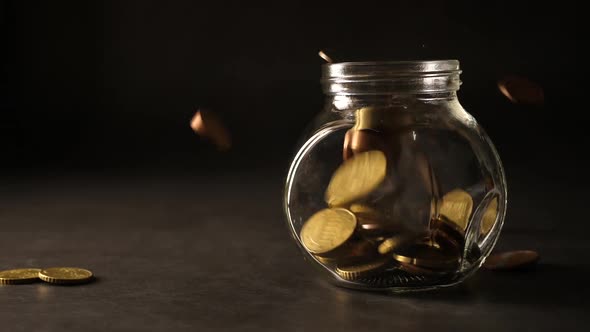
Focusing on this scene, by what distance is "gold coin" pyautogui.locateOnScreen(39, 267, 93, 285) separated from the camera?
1.89m

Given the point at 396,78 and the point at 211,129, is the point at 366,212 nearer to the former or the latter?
the point at 396,78

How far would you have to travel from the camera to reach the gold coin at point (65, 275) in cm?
189

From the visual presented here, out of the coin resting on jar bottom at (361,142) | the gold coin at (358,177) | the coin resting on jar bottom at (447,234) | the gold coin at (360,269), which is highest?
the coin resting on jar bottom at (361,142)

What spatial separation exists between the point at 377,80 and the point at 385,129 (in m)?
0.09

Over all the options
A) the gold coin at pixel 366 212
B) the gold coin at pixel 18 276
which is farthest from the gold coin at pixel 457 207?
the gold coin at pixel 18 276

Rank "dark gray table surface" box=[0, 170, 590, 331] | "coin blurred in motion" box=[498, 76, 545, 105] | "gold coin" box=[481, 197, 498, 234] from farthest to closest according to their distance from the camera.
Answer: "coin blurred in motion" box=[498, 76, 545, 105]
"gold coin" box=[481, 197, 498, 234]
"dark gray table surface" box=[0, 170, 590, 331]

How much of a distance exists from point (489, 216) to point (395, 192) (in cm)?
22

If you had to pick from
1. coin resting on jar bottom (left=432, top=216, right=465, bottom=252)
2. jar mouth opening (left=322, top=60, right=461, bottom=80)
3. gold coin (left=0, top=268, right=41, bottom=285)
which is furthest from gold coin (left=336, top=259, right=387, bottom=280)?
gold coin (left=0, top=268, right=41, bottom=285)

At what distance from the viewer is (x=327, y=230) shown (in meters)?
1.68

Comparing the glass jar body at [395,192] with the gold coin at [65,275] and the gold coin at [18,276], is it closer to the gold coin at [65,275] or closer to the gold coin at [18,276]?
the gold coin at [65,275]

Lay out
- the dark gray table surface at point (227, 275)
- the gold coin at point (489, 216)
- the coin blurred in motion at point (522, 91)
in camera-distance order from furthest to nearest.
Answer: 1. the coin blurred in motion at point (522, 91)
2. the gold coin at point (489, 216)
3. the dark gray table surface at point (227, 275)

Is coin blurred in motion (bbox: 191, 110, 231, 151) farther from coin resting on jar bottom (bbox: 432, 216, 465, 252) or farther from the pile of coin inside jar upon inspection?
coin resting on jar bottom (bbox: 432, 216, 465, 252)

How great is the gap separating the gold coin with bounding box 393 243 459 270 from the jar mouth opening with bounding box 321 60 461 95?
28 centimetres

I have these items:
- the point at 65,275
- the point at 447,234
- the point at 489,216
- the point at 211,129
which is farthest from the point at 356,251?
the point at 65,275
